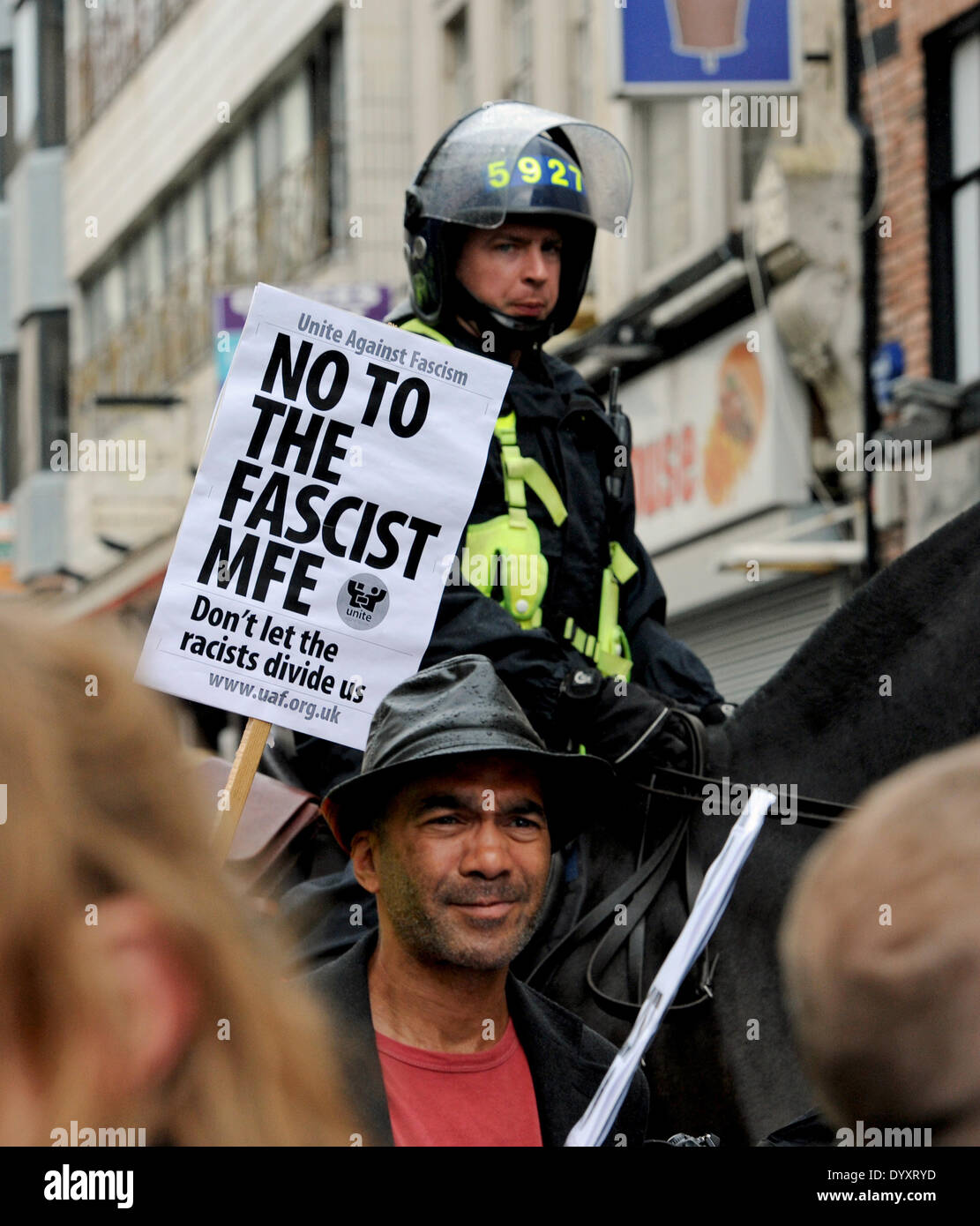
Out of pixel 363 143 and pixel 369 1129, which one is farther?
pixel 363 143

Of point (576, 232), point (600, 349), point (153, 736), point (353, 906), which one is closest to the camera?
point (153, 736)

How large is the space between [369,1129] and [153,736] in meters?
2.26

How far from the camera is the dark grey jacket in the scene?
4.05 meters

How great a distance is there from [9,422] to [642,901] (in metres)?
33.0

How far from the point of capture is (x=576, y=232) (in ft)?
18.9

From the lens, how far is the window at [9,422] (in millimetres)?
36625

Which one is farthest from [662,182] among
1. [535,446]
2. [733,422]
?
[535,446]

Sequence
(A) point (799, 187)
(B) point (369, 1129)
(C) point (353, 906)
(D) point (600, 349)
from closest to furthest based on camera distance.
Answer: (B) point (369, 1129)
(C) point (353, 906)
(A) point (799, 187)
(D) point (600, 349)
